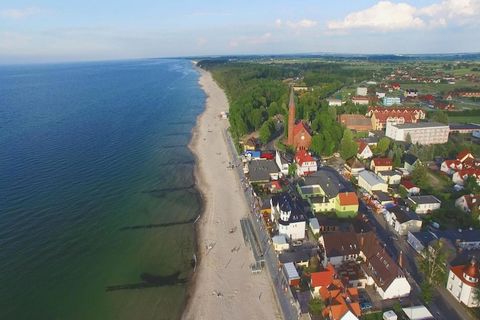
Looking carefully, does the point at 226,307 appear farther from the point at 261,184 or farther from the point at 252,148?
the point at 252,148

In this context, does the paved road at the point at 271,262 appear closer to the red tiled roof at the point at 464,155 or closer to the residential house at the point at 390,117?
the red tiled roof at the point at 464,155

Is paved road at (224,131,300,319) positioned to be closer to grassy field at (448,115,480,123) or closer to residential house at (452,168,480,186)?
residential house at (452,168,480,186)

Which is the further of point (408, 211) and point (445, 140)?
point (445, 140)

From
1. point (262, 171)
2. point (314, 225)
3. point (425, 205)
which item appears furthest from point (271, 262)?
point (425, 205)

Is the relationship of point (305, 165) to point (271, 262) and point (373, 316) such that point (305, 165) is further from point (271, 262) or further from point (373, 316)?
point (373, 316)

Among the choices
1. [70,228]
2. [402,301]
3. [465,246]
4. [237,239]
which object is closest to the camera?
[402,301]

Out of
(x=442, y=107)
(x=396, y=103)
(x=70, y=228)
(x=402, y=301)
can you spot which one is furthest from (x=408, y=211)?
(x=396, y=103)
